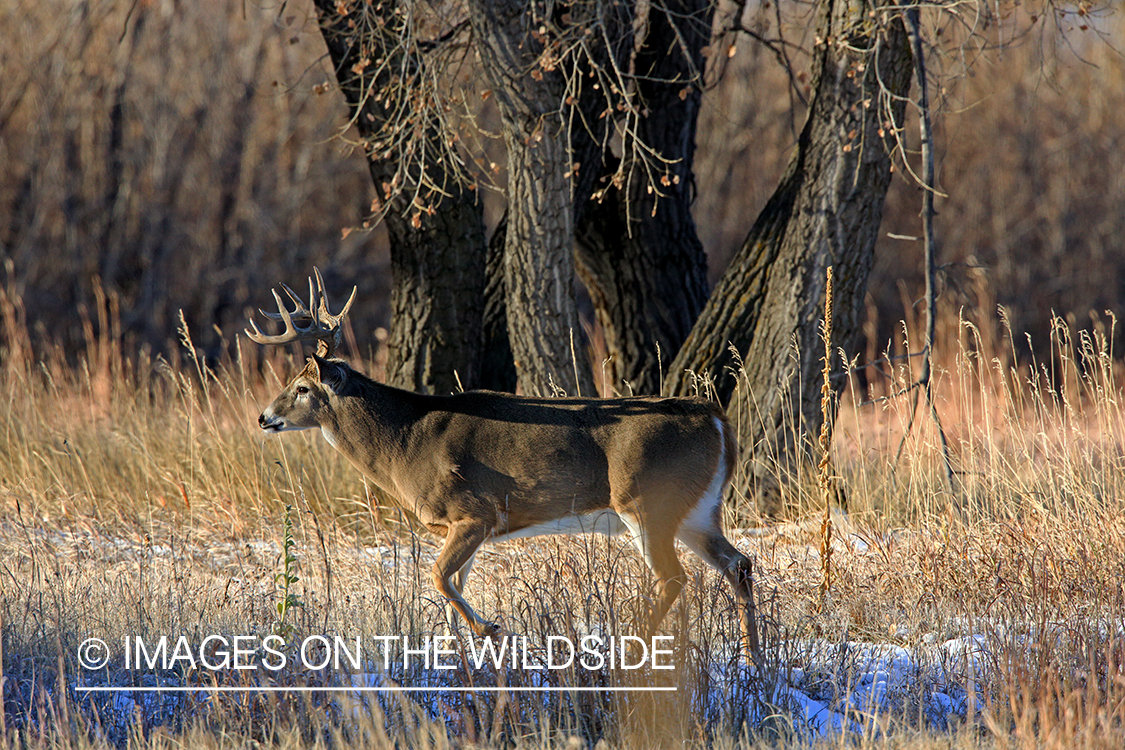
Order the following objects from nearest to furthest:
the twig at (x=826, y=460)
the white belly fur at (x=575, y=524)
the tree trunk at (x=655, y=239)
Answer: the twig at (x=826, y=460), the white belly fur at (x=575, y=524), the tree trunk at (x=655, y=239)

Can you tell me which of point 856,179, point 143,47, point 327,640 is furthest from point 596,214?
point 143,47

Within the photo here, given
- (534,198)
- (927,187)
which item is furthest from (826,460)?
(534,198)

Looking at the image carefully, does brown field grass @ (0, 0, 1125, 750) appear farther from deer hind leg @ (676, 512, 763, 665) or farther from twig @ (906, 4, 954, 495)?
twig @ (906, 4, 954, 495)

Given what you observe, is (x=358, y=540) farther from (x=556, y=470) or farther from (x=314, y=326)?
(x=556, y=470)

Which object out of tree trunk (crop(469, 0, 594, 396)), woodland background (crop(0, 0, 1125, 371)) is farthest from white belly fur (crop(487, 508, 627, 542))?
woodland background (crop(0, 0, 1125, 371))

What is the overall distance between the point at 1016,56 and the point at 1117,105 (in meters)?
2.10

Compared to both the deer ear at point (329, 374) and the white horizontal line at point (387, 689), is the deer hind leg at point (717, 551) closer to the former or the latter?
the white horizontal line at point (387, 689)

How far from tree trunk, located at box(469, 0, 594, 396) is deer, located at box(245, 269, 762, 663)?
1555 millimetres

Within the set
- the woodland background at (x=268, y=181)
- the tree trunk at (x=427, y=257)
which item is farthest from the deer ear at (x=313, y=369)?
the woodland background at (x=268, y=181)

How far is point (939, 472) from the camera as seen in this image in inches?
282

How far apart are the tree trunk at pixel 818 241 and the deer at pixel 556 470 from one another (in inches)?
66.5

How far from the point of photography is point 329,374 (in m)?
5.52

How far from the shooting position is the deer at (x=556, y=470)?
501cm

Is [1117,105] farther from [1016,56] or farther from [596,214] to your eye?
[596,214]
